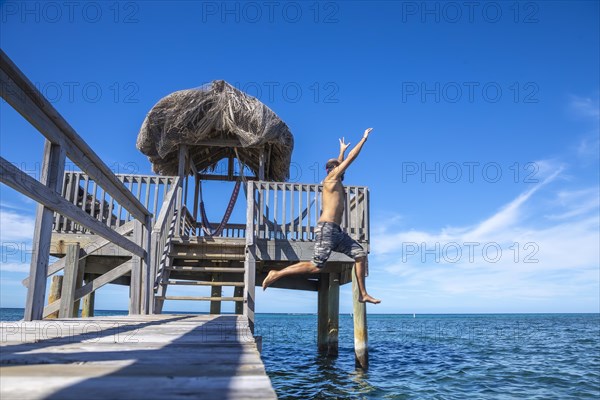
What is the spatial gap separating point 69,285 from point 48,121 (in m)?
3.26

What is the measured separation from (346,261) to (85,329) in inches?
215

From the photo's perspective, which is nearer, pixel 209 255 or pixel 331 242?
pixel 331 242

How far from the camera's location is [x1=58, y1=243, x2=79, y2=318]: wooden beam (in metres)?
5.60

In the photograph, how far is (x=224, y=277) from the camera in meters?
11.7

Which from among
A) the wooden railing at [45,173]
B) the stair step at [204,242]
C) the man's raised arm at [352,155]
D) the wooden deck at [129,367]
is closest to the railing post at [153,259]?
the wooden railing at [45,173]

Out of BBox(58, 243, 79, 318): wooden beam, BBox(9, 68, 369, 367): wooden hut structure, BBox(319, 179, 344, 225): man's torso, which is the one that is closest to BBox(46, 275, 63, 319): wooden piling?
BBox(9, 68, 369, 367): wooden hut structure

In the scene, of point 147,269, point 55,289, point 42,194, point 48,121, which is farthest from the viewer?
point 55,289

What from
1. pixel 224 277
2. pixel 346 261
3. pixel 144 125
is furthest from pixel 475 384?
pixel 144 125

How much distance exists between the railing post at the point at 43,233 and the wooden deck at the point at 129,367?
23.3 inches

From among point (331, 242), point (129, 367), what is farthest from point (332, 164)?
point (129, 367)

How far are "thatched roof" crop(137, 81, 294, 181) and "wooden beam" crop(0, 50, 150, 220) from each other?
5830 millimetres

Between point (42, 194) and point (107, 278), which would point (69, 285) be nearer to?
point (107, 278)

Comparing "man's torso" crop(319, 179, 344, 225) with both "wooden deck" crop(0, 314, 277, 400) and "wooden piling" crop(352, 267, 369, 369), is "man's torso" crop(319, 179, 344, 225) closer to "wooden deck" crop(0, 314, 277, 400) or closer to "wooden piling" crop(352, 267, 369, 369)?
"wooden deck" crop(0, 314, 277, 400)

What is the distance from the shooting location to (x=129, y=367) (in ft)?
5.02
